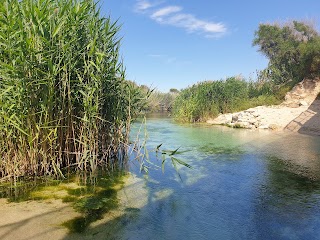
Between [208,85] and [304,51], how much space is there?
6771 mm

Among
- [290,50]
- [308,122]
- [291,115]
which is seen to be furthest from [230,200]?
[290,50]

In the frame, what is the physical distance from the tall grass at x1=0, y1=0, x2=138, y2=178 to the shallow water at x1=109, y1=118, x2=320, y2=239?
144cm

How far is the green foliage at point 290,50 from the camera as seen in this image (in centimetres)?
1911

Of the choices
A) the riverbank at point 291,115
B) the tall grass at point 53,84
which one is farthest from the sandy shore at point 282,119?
the tall grass at point 53,84

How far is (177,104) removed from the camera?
21.8 m

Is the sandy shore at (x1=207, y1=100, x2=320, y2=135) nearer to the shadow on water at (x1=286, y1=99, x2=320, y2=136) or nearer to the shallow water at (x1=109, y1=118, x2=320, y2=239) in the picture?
the shadow on water at (x1=286, y1=99, x2=320, y2=136)

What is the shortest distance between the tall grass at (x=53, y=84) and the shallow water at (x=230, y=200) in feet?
4.71

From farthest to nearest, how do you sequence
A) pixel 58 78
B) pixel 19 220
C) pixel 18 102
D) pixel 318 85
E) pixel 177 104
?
1. pixel 177 104
2. pixel 318 85
3. pixel 58 78
4. pixel 18 102
5. pixel 19 220

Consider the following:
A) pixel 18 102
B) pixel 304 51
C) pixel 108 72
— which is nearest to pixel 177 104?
pixel 304 51

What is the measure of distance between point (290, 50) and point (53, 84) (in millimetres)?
21812

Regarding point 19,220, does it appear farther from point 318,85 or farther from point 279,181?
point 318,85

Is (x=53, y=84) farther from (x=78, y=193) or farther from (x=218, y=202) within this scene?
(x=218, y=202)

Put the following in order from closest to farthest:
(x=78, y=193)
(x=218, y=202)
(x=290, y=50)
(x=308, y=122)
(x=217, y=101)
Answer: (x=218, y=202) < (x=78, y=193) < (x=308, y=122) < (x=217, y=101) < (x=290, y=50)

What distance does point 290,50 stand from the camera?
22172mm
